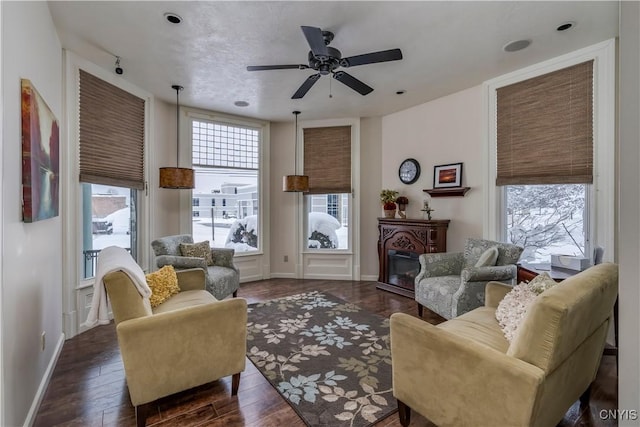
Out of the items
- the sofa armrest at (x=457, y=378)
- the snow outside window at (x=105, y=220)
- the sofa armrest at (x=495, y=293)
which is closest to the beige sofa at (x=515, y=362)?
the sofa armrest at (x=457, y=378)

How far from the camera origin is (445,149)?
4195mm

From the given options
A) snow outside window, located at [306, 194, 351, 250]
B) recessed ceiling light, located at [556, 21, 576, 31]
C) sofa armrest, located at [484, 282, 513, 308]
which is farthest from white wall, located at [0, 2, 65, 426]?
recessed ceiling light, located at [556, 21, 576, 31]

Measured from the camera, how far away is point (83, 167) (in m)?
3.15

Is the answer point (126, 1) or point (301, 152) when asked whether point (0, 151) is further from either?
point (301, 152)

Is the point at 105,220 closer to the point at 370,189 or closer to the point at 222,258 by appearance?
the point at 222,258

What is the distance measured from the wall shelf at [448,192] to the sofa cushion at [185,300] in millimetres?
3209

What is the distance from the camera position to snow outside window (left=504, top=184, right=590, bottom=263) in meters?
3.11

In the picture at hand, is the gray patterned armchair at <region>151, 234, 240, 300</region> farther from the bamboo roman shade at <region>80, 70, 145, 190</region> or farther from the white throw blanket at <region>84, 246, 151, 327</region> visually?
the white throw blanket at <region>84, 246, 151, 327</region>

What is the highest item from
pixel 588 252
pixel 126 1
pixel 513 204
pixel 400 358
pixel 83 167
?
pixel 126 1

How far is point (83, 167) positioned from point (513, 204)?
487cm

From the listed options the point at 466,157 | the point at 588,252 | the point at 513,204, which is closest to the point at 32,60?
the point at 466,157

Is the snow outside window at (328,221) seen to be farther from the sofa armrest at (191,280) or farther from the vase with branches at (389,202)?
the sofa armrest at (191,280)

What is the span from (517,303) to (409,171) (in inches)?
117

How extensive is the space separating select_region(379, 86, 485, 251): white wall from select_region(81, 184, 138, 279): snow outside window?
3815 millimetres
